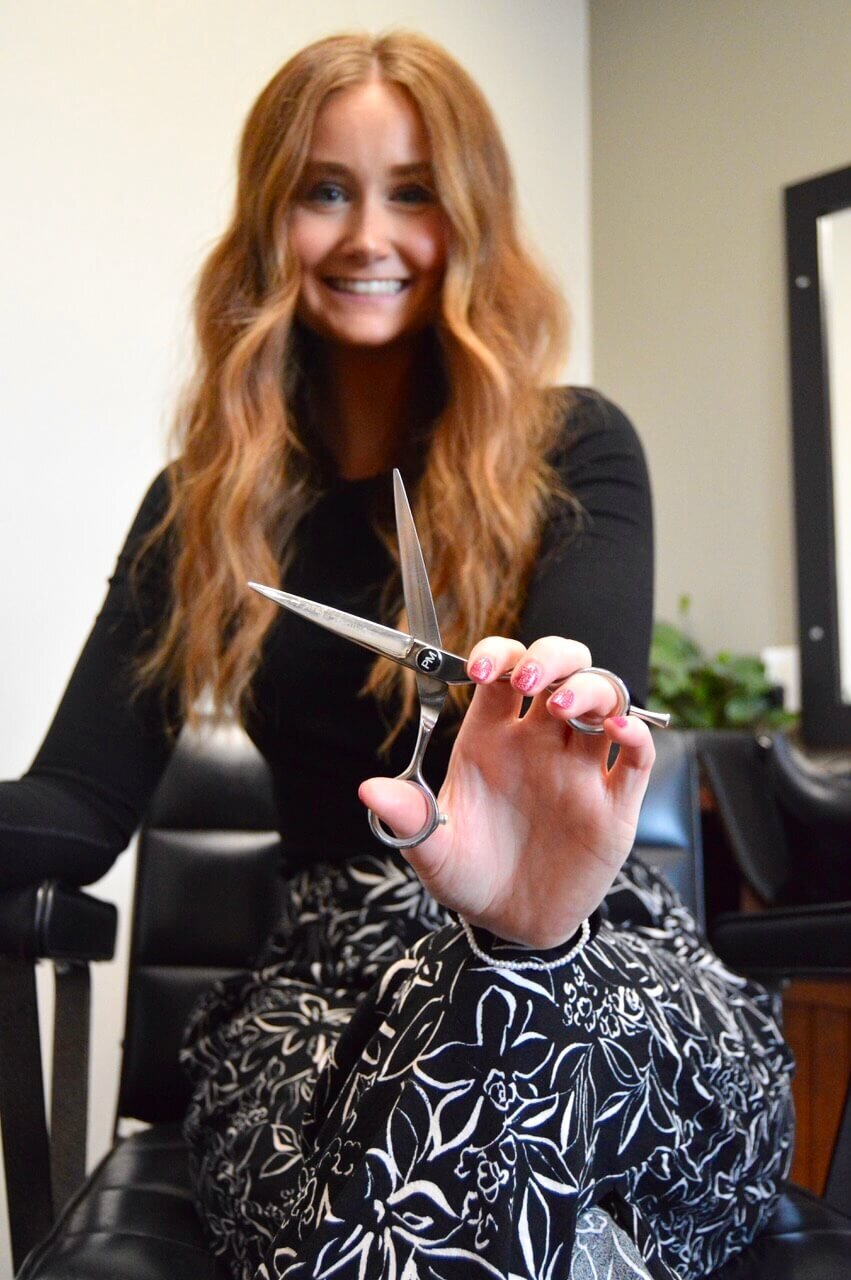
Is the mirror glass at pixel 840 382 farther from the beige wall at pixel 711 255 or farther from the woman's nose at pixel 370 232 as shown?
the woman's nose at pixel 370 232

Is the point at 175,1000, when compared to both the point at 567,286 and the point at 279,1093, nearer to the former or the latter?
the point at 279,1093

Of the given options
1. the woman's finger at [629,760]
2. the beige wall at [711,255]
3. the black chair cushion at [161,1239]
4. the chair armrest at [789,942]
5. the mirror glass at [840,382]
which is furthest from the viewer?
the beige wall at [711,255]

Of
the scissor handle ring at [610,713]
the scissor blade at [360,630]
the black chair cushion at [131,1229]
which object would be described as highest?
the scissor blade at [360,630]

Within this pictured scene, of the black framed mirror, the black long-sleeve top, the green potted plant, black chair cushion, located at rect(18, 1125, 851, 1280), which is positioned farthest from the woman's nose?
the black framed mirror

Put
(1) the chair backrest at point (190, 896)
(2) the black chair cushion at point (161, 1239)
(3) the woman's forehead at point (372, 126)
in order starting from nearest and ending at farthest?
1. (2) the black chair cushion at point (161, 1239)
2. (3) the woman's forehead at point (372, 126)
3. (1) the chair backrest at point (190, 896)

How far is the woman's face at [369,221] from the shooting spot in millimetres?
1113

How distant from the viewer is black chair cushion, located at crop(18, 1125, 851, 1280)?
77cm

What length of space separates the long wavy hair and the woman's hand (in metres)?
0.40

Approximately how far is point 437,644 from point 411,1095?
23 centimetres

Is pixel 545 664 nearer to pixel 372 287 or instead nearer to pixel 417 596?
pixel 417 596

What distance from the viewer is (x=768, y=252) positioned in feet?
7.37

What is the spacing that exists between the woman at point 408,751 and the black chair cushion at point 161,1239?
0.10ft

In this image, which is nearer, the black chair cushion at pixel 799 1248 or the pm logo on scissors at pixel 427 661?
the pm logo on scissors at pixel 427 661

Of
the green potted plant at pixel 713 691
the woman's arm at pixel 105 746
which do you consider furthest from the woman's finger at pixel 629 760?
the green potted plant at pixel 713 691
